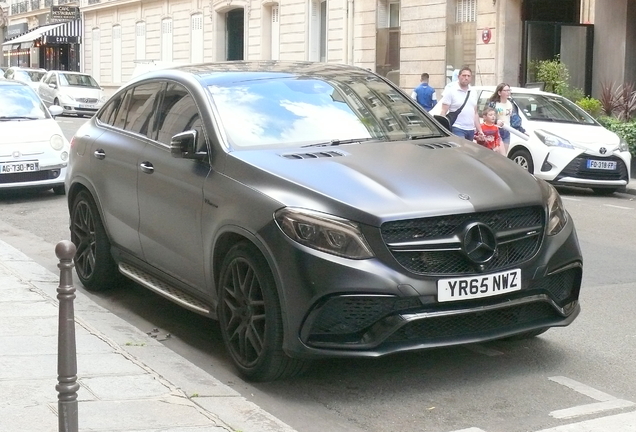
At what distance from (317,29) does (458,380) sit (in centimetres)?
3116

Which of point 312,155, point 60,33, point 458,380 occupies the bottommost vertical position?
point 458,380

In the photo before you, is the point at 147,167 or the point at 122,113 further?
the point at 122,113

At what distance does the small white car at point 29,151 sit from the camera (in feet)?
44.2

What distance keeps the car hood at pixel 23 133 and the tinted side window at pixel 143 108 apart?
6241mm

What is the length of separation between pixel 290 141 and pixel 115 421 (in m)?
2.21

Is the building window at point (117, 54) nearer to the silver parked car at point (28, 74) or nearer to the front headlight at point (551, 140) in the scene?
the silver parked car at point (28, 74)

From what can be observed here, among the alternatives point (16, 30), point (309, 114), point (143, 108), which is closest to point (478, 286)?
point (309, 114)

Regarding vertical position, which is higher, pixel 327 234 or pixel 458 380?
pixel 327 234

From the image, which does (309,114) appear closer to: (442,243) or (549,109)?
(442,243)

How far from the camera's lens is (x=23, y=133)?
13812 mm

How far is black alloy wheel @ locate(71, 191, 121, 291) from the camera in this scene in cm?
778

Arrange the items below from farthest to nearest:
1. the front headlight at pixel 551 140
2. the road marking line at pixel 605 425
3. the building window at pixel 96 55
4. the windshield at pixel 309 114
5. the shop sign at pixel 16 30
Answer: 1. the shop sign at pixel 16 30
2. the building window at pixel 96 55
3. the front headlight at pixel 551 140
4. the windshield at pixel 309 114
5. the road marking line at pixel 605 425

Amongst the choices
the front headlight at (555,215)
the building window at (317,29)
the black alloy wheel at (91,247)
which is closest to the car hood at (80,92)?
the building window at (317,29)

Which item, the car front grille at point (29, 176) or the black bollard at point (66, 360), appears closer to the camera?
the black bollard at point (66, 360)
